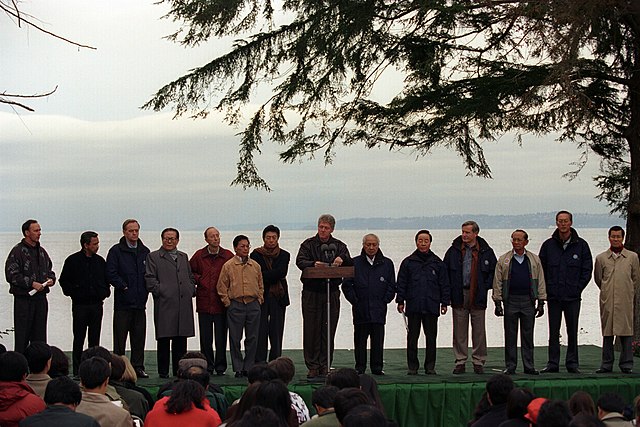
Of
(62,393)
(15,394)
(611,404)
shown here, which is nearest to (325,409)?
(62,393)

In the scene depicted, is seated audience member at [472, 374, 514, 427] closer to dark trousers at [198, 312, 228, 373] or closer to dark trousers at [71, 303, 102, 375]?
dark trousers at [198, 312, 228, 373]

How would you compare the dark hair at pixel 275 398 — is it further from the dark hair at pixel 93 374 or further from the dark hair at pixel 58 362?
the dark hair at pixel 58 362

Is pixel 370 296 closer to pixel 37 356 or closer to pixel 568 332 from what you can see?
pixel 568 332

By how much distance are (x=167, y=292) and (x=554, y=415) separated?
5609 mm

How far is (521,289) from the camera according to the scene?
384 inches

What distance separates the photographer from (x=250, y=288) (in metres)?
9.42

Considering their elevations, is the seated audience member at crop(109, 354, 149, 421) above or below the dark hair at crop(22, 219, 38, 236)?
→ below

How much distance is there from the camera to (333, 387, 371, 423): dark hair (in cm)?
498

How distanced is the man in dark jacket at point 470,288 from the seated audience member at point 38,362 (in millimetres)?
4650

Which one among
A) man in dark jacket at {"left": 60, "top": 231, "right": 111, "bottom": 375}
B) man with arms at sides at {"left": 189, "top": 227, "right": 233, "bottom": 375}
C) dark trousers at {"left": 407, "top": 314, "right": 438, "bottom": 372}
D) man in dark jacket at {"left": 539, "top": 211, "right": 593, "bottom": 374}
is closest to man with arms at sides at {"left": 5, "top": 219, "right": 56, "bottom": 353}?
man in dark jacket at {"left": 60, "top": 231, "right": 111, "bottom": 375}

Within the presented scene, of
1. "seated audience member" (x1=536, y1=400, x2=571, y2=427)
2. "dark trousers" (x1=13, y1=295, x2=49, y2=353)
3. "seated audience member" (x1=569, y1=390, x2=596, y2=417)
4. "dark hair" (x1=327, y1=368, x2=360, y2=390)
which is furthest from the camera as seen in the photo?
"dark trousers" (x1=13, y1=295, x2=49, y2=353)

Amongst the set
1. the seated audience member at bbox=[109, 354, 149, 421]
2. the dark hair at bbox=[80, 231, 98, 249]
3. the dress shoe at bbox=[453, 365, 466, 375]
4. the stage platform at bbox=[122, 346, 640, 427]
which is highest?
the dark hair at bbox=[80, 231, 98, 249]

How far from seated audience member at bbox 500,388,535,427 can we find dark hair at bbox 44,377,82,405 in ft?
7.37

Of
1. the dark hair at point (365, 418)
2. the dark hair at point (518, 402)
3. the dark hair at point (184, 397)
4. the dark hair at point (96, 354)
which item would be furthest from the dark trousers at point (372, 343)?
the dark hair at point (365, 418)
